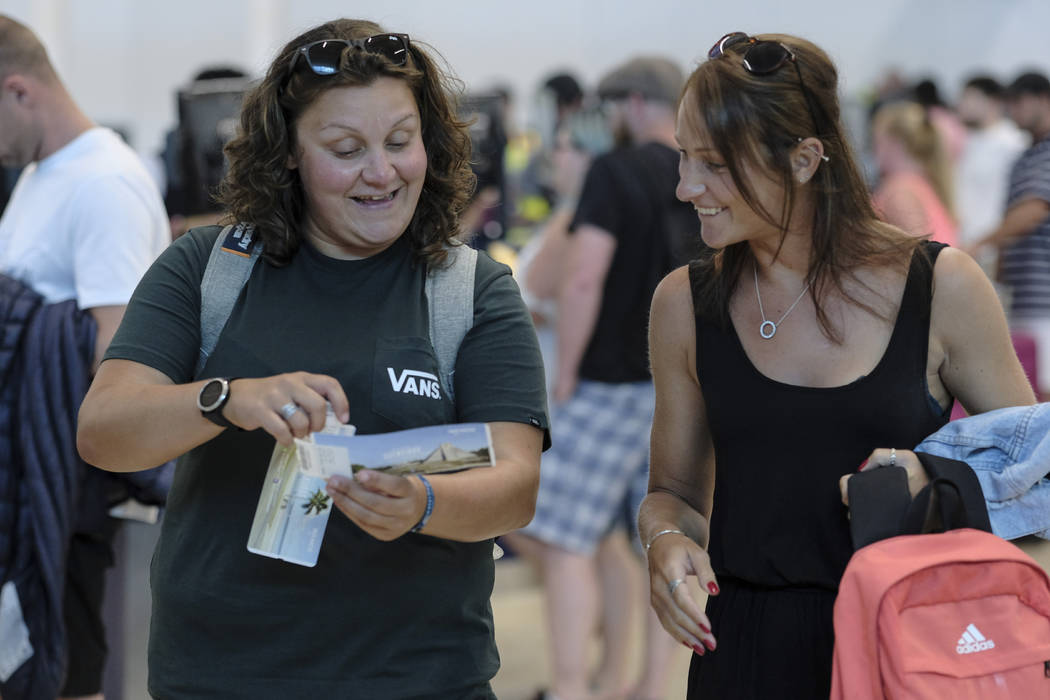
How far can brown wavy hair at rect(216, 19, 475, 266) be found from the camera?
1.59m

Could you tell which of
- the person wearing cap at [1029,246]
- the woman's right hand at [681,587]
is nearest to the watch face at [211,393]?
the woman's right hand at [681,587]

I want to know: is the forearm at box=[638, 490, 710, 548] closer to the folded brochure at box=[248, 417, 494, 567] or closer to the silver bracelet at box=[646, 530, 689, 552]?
the silver bracelet at box=[646, 530, 689, 552]

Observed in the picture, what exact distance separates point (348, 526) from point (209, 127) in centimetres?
187

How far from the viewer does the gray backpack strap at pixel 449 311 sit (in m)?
1.59

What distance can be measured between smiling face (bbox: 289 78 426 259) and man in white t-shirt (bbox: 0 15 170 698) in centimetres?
95

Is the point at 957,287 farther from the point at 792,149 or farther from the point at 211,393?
the point at 211,393

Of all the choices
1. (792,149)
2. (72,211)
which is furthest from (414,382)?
(72,211)

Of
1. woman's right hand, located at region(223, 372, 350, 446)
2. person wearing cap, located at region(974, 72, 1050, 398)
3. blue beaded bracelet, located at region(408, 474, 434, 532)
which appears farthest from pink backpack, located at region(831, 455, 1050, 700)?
person wearing cap, located at region(974, 72, 1050, 398)

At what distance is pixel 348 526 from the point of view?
1.55 metres

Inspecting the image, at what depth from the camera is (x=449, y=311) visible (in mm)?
1598

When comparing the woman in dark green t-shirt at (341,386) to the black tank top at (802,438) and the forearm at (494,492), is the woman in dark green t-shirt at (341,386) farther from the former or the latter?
the black tank top at (802,438)

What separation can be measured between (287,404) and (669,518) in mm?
645

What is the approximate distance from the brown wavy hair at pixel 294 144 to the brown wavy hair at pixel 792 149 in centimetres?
35

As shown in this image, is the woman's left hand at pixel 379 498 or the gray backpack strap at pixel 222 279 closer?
the woman's left hand at pixel 379 498
